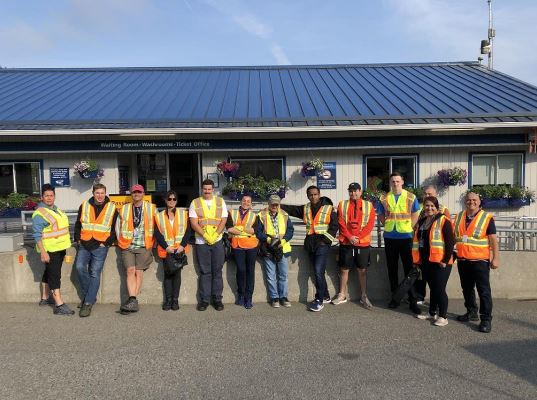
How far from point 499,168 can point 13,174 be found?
468 inches

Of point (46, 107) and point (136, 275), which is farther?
point (46, 107)

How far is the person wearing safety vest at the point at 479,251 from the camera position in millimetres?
5363

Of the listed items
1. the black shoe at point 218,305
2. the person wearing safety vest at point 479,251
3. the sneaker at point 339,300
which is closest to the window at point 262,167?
the sneaker at point 339,300

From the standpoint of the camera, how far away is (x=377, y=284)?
6.88 meters

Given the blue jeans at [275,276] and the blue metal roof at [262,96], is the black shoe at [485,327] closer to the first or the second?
the blue jeans at [275,276]

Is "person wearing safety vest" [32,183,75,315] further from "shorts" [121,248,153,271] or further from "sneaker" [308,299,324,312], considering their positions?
"sneaker" [308,299,324,312]

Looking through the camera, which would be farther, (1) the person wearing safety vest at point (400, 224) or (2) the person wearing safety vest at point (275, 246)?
(2) the person wearing safety vest at point (275, 246)

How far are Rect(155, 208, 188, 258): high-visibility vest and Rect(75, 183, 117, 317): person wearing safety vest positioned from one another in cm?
66

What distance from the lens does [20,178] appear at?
1080cm

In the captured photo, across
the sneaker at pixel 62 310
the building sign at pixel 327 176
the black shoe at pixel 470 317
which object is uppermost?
the building sign at pixel 327 176

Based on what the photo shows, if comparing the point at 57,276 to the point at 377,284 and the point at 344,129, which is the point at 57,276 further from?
the point at 344,129

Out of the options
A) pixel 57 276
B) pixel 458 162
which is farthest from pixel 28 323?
pixel 458 162

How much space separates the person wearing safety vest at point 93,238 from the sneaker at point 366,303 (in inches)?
146

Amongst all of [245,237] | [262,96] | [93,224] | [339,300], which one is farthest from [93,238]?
[262,96]
